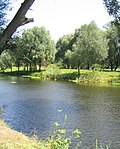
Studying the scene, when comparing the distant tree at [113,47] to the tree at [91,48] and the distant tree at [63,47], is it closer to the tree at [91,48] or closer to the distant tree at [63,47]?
the tree at [91,48]

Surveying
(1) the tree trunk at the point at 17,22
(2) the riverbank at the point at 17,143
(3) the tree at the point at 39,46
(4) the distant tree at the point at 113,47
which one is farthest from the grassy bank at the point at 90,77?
(1) the tree trunk at the point at 17,22

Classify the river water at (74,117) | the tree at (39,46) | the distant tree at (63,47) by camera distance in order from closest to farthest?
the river water at (74,117)
the tree at (39,46)
the distant tree at (63,47)

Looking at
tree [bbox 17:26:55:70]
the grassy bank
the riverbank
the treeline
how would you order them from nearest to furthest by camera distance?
the riverbank
the grassy bank
the treeline
tree [bbox 17:26:55:70]

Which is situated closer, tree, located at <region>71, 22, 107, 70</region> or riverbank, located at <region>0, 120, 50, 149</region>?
riverbank, located at <region>0, 120, 50, 149</region>

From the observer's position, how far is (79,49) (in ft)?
234

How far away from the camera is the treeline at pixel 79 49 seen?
232 ft

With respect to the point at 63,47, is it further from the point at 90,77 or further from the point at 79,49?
the point at 90,77

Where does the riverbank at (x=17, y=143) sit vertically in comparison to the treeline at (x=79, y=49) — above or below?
below

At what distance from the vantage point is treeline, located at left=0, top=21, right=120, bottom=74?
70625mm

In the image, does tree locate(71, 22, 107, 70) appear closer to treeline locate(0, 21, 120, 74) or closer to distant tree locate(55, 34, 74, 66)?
treeline locate(0, 21, 120, 74)

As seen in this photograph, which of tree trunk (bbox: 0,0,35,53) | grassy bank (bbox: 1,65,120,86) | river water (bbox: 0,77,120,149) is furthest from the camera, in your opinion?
grassy bank (bbox: 1,65,120,86)

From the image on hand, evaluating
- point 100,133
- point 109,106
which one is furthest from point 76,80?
point 100,133

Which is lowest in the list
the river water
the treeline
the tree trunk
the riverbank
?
the river water

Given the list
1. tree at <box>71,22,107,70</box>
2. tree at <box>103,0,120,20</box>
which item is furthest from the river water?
tree at <box>71,22,107,70</box>
